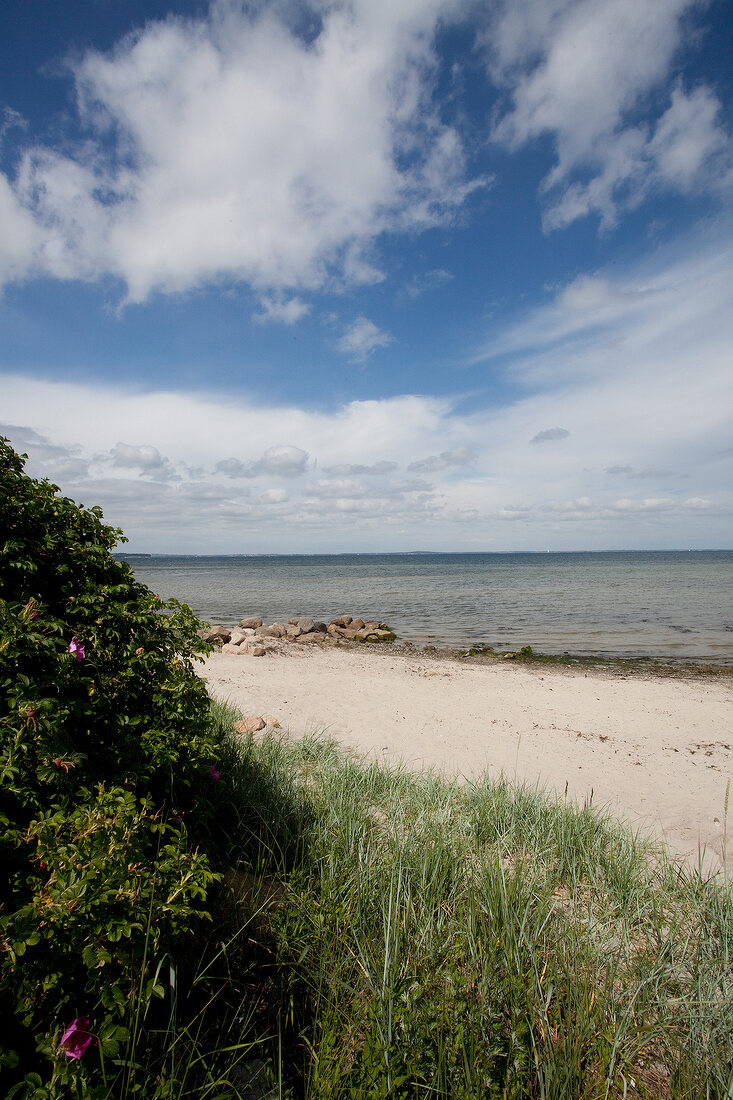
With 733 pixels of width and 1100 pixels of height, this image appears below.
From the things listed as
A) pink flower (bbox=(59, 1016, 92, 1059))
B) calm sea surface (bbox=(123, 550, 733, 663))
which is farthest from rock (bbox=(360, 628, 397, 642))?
pink flower (bbox=(59, 1016, 92, 1059))

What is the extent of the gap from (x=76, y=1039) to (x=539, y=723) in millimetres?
10035

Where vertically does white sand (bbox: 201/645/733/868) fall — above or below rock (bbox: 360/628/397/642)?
above

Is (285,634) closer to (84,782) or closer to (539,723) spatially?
(539,723)

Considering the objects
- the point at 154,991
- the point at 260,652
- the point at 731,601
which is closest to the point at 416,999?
the point at 154,991

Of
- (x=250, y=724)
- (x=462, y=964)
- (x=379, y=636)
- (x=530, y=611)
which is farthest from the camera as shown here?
(x=530, y=611)

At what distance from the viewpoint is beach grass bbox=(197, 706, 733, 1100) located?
83.7 inches

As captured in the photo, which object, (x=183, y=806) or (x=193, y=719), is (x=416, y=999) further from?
(x=193, y=719)

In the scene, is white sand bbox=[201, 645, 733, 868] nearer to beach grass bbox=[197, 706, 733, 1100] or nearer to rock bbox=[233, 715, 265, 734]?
rock bbox=[233, 715, 265, 734]

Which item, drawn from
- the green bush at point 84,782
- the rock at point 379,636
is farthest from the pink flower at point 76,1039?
the rock at point 379,636

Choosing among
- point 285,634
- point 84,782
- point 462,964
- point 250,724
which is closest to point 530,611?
point 285,634

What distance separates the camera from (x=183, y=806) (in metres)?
2.78

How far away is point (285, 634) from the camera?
73.0 feet

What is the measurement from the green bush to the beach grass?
25.4 inches

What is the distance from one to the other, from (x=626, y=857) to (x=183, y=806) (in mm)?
3452
